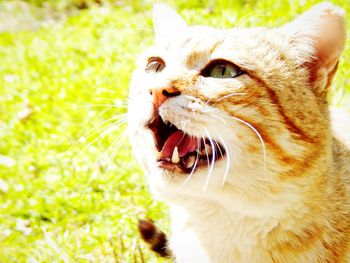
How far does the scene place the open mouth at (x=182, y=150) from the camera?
2.18 m

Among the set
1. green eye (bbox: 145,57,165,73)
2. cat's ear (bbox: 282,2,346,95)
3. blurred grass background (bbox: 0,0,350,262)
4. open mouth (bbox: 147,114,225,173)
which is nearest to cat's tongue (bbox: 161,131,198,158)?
open mouth (bbox: 147,114,225,173)

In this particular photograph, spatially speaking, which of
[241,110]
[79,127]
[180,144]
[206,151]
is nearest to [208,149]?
[206,151]

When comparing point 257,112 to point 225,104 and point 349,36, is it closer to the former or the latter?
point 225,104

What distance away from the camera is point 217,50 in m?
2.35

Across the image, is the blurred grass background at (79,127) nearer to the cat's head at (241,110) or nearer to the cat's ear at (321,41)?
the cat's head at (241,110)

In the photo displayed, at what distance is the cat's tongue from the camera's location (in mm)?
2207

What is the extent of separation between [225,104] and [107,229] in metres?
1.58

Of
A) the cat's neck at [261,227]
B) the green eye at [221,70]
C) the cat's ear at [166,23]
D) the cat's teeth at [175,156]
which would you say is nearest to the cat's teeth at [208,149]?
the cat's teeth at [175,156]

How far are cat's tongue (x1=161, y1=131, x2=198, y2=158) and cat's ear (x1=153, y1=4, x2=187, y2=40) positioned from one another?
77 cm

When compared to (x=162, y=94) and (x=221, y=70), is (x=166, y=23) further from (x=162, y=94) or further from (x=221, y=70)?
(x=162, y=94)

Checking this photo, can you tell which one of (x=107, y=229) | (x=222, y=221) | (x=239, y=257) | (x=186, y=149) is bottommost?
(x=107, y=229)

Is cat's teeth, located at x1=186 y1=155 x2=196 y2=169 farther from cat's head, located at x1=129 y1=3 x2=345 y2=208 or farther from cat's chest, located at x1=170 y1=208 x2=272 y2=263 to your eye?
cat's chest, located at x1=170 y1=208 x2=272 y2=263

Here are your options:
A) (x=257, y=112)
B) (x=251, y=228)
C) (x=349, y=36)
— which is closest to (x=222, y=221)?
(x=251, y=228)

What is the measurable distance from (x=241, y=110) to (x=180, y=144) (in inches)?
13.1
